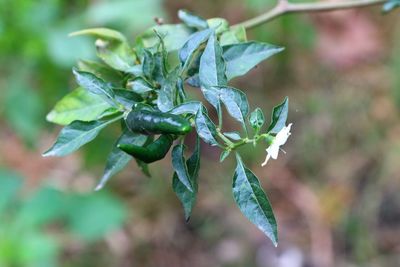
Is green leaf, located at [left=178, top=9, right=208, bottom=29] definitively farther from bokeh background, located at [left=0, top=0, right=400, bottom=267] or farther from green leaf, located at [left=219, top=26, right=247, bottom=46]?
bokeh background, located at [left=0, top=0, right=400, bottom=267]

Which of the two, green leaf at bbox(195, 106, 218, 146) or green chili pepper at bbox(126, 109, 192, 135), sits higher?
green chili pepper at bbox(126, 109, 192, 135)

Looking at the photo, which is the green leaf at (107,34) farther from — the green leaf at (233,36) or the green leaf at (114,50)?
the green leaf at (233,36)

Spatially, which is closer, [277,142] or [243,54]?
[277,142]

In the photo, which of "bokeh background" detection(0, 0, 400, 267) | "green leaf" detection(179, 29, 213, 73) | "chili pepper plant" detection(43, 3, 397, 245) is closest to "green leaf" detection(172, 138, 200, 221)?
"chili pepper plant" detection(43, 3, 397, 245)

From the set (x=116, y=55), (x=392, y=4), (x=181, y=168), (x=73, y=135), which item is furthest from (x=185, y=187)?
(x=392, y=4)

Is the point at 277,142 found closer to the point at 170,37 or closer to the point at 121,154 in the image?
the point at 121,154

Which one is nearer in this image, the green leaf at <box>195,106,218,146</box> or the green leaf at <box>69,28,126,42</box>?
the green leaf at <box>195,106,218,146</box>
